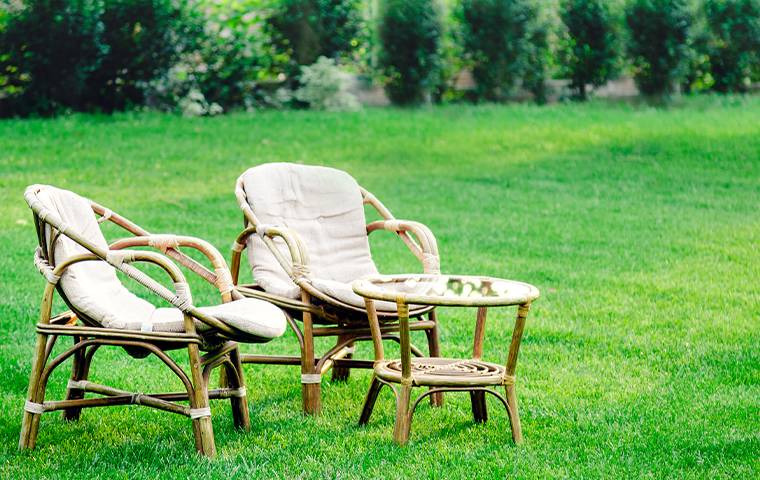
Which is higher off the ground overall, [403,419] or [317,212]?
[317,212]

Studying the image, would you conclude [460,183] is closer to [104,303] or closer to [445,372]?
[445,372]

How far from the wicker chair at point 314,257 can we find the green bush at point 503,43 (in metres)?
10.8

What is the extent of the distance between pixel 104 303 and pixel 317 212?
147 cm

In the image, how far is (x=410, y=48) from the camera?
15.8 metres

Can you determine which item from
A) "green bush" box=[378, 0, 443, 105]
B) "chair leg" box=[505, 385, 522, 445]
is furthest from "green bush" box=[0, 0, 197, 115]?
"chair leg" box=[505, 385, 522, 445]

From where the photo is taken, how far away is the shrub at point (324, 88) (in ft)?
50.2

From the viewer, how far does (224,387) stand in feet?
15.6

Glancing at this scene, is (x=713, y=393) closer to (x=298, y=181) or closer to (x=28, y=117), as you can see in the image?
(x=298, y=181)

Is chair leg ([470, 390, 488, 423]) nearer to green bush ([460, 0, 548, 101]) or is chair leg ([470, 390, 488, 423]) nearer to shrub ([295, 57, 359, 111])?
shrub ([295, 57, 359, 111])

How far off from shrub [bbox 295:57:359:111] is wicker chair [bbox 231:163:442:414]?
390 inches

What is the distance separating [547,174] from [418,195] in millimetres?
1597

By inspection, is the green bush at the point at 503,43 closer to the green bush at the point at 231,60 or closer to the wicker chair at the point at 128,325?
the green bush at the point at 231,60

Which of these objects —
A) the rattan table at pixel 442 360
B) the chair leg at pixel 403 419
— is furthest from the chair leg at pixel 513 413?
the chair leg at pixel 403 419

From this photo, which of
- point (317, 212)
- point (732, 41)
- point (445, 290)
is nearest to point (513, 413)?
point (445, 290)
